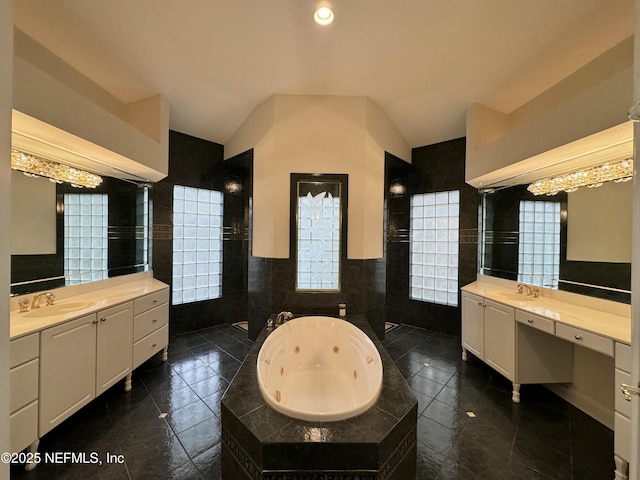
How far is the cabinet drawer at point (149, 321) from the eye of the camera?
7.74 feet

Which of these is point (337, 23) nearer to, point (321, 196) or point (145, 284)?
point (321, 196)

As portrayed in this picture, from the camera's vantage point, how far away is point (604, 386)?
1953mm

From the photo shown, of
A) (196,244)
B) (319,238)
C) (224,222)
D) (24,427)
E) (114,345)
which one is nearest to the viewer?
(24,427)

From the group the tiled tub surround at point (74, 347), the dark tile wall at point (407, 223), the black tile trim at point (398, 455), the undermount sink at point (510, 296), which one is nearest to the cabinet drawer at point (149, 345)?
the tiled tub surround at point (74, 347)

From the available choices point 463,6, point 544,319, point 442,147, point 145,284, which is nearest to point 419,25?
point 463,6

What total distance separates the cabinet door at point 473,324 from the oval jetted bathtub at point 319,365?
1.35 m

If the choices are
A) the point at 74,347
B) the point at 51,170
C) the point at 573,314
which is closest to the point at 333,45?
the point at 51,170

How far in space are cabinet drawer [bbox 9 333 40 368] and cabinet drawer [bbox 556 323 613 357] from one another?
3648 millimetres

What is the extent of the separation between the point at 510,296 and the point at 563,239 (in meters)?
0.72

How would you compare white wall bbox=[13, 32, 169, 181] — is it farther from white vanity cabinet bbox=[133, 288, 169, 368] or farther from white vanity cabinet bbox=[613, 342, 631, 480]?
white vanity cabinet bbox=[613, 342, 631, 480]

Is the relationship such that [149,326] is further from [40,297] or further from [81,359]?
[40,297]

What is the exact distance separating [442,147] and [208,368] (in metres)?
4.29

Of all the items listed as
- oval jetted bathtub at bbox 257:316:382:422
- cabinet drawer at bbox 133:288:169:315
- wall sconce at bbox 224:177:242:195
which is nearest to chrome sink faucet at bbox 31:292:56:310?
cabinet drawer at bbox 133:288:169:315

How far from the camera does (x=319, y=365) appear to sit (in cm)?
250
